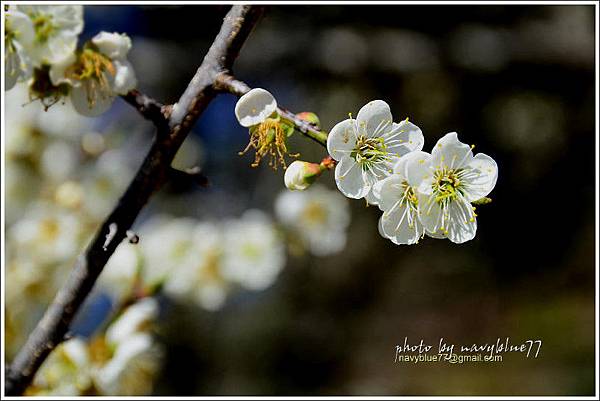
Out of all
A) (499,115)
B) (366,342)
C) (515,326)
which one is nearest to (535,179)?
(499,115)

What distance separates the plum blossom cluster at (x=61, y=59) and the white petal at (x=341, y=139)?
176 mm

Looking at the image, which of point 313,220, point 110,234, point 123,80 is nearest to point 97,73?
point 123,80

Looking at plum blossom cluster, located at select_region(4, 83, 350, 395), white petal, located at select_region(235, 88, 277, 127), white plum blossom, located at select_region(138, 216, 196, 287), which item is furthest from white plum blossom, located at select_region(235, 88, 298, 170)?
white plum blossom, located at select_region(138, 216, 196, 287)

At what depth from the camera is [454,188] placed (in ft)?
1.79

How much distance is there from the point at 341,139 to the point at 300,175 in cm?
4

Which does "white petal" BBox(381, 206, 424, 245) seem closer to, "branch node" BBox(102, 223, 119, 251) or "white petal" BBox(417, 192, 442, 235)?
"white petal" BBox(417, 192, 442, 235)

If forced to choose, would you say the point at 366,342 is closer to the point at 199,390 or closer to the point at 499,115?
the point at 199,390

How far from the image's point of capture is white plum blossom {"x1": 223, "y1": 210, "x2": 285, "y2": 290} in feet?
3.95

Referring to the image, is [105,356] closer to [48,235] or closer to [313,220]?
[48,235]

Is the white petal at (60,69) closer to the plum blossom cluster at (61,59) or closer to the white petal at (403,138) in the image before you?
the plum blossom cluster at (61,59)

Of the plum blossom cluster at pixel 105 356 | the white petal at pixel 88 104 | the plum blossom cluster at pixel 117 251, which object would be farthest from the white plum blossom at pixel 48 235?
the white petal at pixel 88 104

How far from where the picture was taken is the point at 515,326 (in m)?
3.02

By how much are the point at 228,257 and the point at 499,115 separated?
1.97m

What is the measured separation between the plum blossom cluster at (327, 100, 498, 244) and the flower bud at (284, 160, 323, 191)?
0.09ft
